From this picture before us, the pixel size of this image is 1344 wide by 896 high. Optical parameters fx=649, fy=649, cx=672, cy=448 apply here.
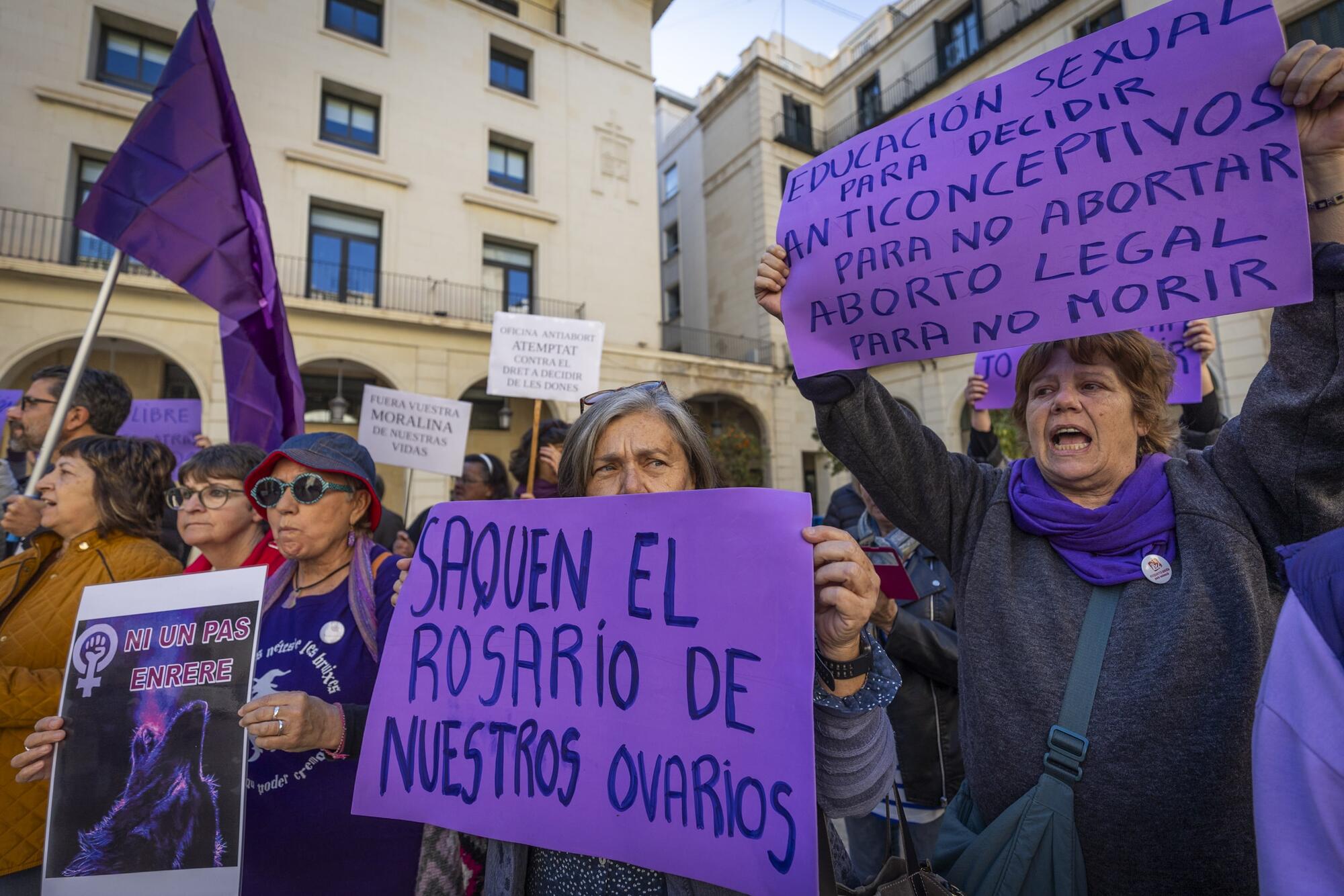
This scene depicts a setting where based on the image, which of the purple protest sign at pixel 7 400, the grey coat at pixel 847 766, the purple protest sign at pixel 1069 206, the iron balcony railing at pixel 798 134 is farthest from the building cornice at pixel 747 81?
the grey coat at pixel 847 766

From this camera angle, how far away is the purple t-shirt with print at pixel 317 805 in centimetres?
166

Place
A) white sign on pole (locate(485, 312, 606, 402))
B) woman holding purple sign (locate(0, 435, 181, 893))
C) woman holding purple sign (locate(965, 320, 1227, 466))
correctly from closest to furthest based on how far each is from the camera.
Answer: woman holding purple sign (locate(0, 435, 181, 893)) < woman holding purple sign (locate(965, 320, 1227, 466)) < white sign on pole (locate(485, 312, 606, 402))

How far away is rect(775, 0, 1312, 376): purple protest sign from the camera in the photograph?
4.04 feet

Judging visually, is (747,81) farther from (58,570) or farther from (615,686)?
(615,686)

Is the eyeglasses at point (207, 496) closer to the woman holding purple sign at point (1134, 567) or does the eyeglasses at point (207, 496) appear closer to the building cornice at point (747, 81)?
the woman holding purple sign at point (1134, 567)

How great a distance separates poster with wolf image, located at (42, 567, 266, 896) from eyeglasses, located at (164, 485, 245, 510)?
859 millimetres

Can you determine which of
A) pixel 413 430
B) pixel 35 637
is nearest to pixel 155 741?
pixel 35 637

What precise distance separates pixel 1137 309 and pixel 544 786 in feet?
4.94

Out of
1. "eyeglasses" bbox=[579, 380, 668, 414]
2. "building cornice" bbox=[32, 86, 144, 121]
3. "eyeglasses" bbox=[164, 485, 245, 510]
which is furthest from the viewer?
"building cornice" bbox=[32, 86, 144, 121]

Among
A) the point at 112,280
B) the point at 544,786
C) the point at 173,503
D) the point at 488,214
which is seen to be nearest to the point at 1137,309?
the point at 544,786

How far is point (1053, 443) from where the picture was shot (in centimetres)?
158

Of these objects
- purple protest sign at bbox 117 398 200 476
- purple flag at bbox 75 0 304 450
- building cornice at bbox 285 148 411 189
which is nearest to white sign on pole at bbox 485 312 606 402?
purple flag at bbox 75 0 304 450

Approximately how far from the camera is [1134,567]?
1.40 m

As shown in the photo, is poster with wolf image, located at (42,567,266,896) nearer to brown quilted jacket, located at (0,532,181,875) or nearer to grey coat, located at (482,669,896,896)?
brown quilted jacket, located at (0,532,181,875)
